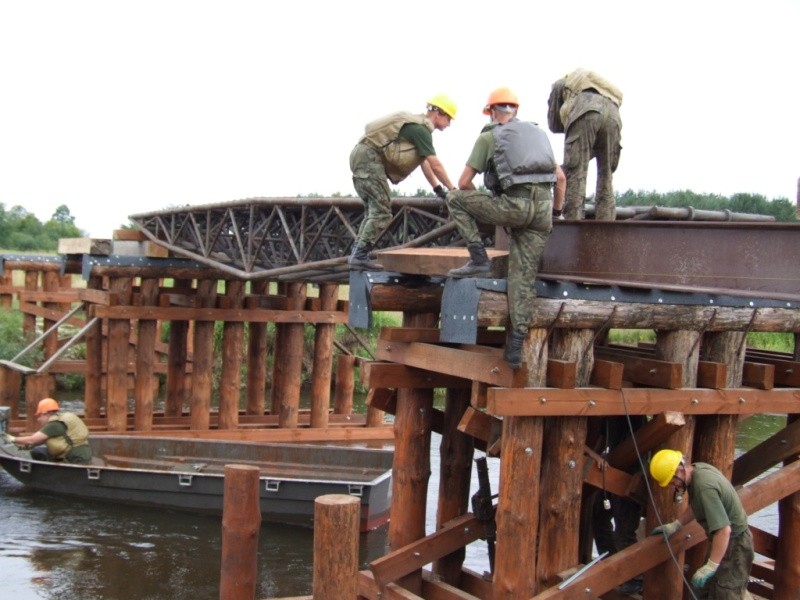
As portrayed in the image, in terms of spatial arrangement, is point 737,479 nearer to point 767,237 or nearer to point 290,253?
point 767,237

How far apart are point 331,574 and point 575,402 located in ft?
Answer: 6.74

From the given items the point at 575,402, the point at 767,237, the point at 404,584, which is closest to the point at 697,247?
the point at 767,237

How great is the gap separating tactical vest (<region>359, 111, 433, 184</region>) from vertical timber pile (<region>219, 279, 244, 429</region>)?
9.90 meters

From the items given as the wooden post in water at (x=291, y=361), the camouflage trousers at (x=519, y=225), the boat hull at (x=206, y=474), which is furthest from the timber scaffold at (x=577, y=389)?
the wooden post in water at (x=291, y=361)

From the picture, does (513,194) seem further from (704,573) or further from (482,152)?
(704,573)

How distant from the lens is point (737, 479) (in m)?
9.99

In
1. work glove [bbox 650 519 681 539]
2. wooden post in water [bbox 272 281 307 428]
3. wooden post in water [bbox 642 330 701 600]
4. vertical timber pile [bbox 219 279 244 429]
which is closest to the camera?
work glove [bbox 650 519 681 539]

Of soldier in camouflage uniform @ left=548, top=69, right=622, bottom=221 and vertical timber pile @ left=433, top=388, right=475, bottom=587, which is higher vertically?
soldier in camouflage uniform @ left=548, top=69, right=622, bottom=221

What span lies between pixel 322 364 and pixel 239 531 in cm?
1110

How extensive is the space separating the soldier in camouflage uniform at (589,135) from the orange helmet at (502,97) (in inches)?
83.2

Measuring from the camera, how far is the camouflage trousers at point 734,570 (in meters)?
8.44

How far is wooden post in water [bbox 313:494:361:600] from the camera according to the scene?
26.0ft

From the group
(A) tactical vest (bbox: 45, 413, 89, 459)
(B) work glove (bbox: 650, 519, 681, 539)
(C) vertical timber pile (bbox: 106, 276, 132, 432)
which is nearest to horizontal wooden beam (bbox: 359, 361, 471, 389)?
(B) work glove (bbox: 650, 519, 681, 539)

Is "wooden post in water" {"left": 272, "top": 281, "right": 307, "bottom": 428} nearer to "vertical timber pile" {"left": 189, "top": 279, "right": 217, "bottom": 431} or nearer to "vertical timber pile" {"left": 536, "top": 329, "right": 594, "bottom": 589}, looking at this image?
"vertical timber pile" {"left": 189, "top": 279, "right": 217, "bottom": 431}
